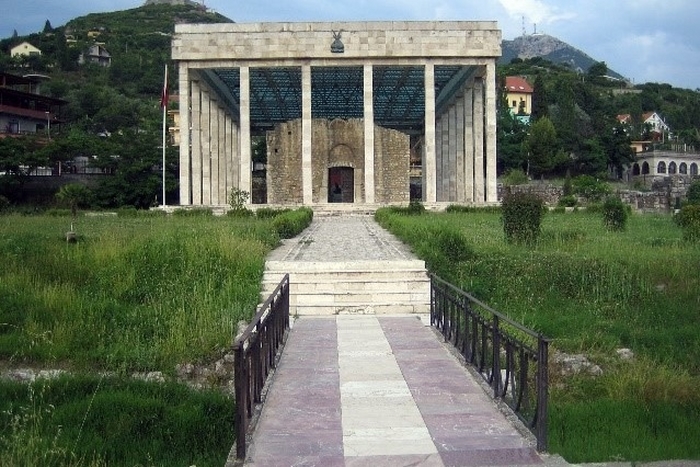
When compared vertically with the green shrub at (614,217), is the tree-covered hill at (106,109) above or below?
above

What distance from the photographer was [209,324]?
350 inches

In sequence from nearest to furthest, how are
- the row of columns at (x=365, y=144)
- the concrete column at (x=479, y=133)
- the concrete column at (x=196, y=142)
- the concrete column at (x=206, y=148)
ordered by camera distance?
1. the row of columns at (x=365, y=144)
2. the concrete column at (x=196, y=142)
3. the concrete column at (x=206, y=148)
4. the concrete column at (x=479, y=133)

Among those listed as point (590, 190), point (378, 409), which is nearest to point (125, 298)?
point (378, 409)

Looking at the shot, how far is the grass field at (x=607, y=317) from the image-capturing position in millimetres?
6062

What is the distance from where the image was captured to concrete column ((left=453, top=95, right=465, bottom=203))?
44100mm

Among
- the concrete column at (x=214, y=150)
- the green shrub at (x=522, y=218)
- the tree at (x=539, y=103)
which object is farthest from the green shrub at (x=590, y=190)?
the tree at (x=539, y=103)

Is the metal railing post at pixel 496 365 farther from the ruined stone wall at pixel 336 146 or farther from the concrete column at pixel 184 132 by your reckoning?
the ruined stone wall at pixel 336 146

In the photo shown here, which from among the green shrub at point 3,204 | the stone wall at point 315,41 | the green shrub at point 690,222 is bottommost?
the green shrub at point 690,222

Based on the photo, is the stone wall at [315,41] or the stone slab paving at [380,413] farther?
the stone wall at [315,41]

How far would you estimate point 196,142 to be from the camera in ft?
128

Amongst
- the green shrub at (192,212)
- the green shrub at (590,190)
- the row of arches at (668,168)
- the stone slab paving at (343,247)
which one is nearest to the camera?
the stone slab paving at (343,247)

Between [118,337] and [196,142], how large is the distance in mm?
31340

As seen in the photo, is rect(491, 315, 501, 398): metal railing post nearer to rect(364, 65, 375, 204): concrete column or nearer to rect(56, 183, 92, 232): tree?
rect(56, 183, 92, 232): tree

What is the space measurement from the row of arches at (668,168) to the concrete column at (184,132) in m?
53.3
